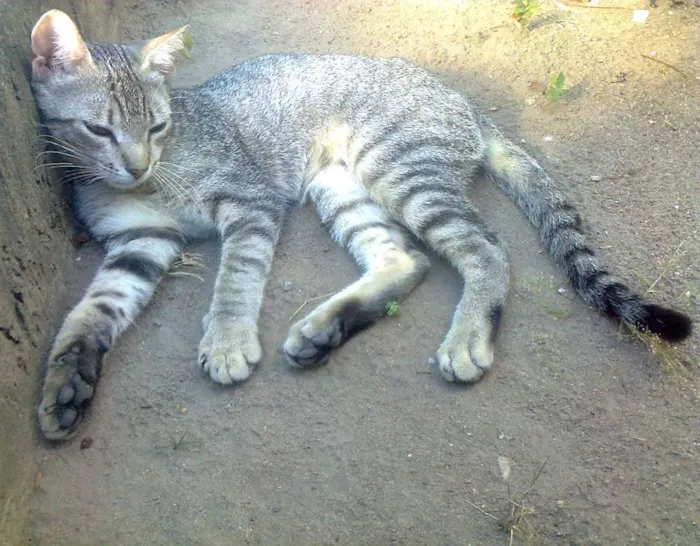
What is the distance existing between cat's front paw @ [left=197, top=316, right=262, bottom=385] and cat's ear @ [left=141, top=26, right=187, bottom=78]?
1.42 meters

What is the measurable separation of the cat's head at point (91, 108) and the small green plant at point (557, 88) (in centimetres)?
242

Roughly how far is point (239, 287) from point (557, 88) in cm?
232

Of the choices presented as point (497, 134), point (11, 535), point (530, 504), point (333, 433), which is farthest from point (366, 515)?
point (497, 134)

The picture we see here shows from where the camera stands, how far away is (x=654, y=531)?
7.05ft

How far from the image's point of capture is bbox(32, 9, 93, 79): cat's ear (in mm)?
2824

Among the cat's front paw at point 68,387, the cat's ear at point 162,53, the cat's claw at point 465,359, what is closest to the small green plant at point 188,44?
the cat's ear at point 162,53

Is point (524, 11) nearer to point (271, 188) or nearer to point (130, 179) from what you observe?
point (271, 188)

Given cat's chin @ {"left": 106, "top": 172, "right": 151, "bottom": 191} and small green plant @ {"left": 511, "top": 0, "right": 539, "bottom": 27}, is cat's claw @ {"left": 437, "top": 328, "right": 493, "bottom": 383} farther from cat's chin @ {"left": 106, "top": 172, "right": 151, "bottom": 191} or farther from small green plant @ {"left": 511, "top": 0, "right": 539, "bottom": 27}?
small green plant @ {"left": 511, "top": 0, "right": 539, "bottom": 27}

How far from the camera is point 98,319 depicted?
9.52 feet

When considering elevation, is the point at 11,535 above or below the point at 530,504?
below

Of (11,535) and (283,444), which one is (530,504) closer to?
(283,444)

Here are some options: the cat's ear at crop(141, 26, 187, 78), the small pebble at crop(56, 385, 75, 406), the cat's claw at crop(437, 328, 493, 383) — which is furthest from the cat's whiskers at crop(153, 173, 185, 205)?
the cat's claw at crop(437, 328, 493, 383)

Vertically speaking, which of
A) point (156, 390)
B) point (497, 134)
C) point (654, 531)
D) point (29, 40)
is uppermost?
point (29, 40)

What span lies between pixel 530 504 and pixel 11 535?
1.80 meters
